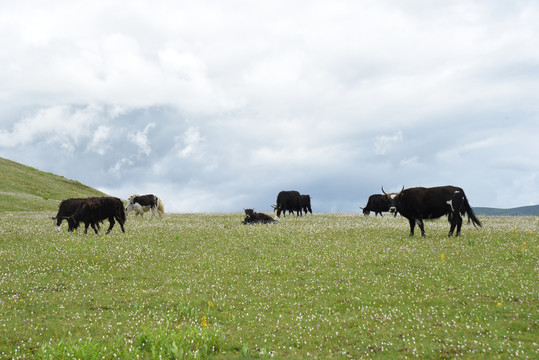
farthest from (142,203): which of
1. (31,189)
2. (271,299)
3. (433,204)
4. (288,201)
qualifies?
(31,189)

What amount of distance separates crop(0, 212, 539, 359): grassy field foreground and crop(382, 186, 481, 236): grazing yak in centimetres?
170

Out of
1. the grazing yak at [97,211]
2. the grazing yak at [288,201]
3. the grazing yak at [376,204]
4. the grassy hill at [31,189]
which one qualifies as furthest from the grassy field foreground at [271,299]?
the grassy hill at [31,189]

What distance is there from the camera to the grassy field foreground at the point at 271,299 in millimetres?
8000

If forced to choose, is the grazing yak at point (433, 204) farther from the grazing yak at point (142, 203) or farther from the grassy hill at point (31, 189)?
the grassy hill at point (31, 189)

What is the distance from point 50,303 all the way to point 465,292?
12.5 m

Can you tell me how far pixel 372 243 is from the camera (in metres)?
19.6

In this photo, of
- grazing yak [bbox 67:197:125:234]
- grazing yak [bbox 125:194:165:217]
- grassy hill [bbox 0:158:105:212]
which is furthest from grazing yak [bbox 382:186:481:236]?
grassy hill [bbox 0:158:105:212]

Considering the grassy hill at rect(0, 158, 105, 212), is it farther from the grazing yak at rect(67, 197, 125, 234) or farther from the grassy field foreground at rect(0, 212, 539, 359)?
the grassy field foreground at rect(0, 212, 539, 359)

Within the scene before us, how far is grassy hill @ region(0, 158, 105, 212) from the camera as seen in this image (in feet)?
181

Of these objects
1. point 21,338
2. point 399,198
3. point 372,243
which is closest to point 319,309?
point 21,338

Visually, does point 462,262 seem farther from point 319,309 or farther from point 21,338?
point 21,338

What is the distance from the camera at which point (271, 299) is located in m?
11.4

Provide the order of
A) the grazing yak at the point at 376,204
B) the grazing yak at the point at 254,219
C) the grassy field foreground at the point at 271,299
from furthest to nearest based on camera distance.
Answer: the grazing yak at the point at 376,204 → the grazing yak at the point at 254,219 → the grassy field foreground at the point at 271,299

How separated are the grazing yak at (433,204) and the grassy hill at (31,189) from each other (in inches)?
2008
